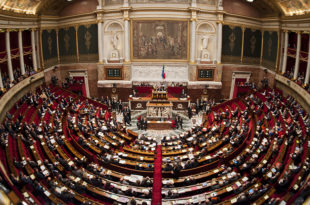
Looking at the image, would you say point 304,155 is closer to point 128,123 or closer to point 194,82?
point 128,123

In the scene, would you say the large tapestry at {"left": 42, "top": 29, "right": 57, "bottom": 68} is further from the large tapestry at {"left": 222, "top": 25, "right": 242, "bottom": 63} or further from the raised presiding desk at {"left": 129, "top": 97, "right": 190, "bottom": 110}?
the large tapestry at {"left": 222, "top": 25, "right": 242, "bottom": 63}

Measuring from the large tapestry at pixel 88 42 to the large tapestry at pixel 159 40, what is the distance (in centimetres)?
486

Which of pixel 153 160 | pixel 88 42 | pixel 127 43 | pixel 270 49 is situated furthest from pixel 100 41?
pixel 270 49

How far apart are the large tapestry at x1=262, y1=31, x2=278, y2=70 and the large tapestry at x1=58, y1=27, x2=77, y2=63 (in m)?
23.8

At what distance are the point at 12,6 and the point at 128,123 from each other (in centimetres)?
1497

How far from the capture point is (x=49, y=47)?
31.7 m

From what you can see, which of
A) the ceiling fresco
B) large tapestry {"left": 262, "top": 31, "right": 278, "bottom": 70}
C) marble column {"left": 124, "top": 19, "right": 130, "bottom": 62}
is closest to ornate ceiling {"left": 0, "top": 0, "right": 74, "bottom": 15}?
marble column {"left": 124, "top": 19, "right": 130, "bottom": 62}

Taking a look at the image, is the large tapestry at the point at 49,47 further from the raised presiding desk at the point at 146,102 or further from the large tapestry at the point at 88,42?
the raised presiding desk at the point at 146,102

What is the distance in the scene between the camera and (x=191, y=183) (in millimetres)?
14289

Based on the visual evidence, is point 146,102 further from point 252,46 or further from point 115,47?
point 252,46

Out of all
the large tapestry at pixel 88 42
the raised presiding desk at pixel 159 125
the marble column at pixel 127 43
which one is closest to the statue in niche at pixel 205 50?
the marble column at pixel 127 43

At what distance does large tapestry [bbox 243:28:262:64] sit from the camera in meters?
32.3

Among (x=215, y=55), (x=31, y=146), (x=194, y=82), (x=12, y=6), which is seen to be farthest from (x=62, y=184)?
(x=215, y=55)

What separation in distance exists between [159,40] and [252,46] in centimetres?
1178
